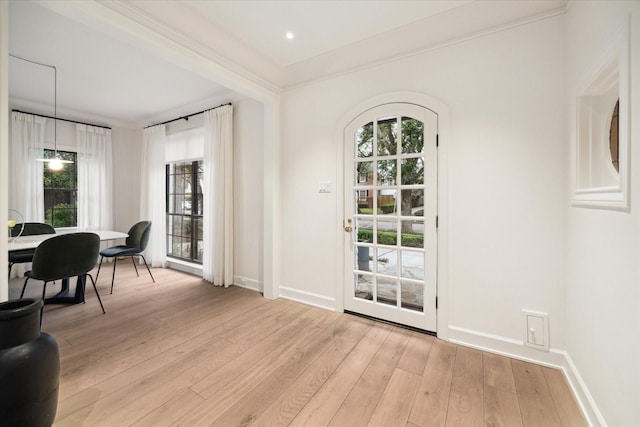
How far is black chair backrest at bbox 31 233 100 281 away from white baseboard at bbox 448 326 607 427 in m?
3.58

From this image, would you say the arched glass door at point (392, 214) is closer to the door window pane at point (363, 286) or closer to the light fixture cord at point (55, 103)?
the door window pane at point (363, 286)

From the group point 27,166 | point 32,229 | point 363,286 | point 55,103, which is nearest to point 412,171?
point 363,286

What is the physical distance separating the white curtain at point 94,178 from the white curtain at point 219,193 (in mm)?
2634

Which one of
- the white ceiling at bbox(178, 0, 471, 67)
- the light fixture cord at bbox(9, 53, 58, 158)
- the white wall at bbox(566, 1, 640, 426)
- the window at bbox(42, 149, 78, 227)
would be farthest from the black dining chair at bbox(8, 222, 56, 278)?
the white wall at bbox(566, 1, 640, 426)

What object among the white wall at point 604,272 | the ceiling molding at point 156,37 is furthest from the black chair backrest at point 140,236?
the white wall at point 604,272

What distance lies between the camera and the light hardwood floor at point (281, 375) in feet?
4.86

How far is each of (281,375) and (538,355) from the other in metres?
1.90

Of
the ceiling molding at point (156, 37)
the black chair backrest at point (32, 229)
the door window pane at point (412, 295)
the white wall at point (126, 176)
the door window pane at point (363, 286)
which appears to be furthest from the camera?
the white wall at point (126, 176)

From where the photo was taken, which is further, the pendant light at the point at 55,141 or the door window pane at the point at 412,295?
the pendant light at the point at 55,141

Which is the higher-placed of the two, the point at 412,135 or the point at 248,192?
the point at 412,135

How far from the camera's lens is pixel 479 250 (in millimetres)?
2158

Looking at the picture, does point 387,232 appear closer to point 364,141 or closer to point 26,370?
point 364,141

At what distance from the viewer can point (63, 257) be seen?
2.52m

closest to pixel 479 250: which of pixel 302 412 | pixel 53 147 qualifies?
pixel 302 412
